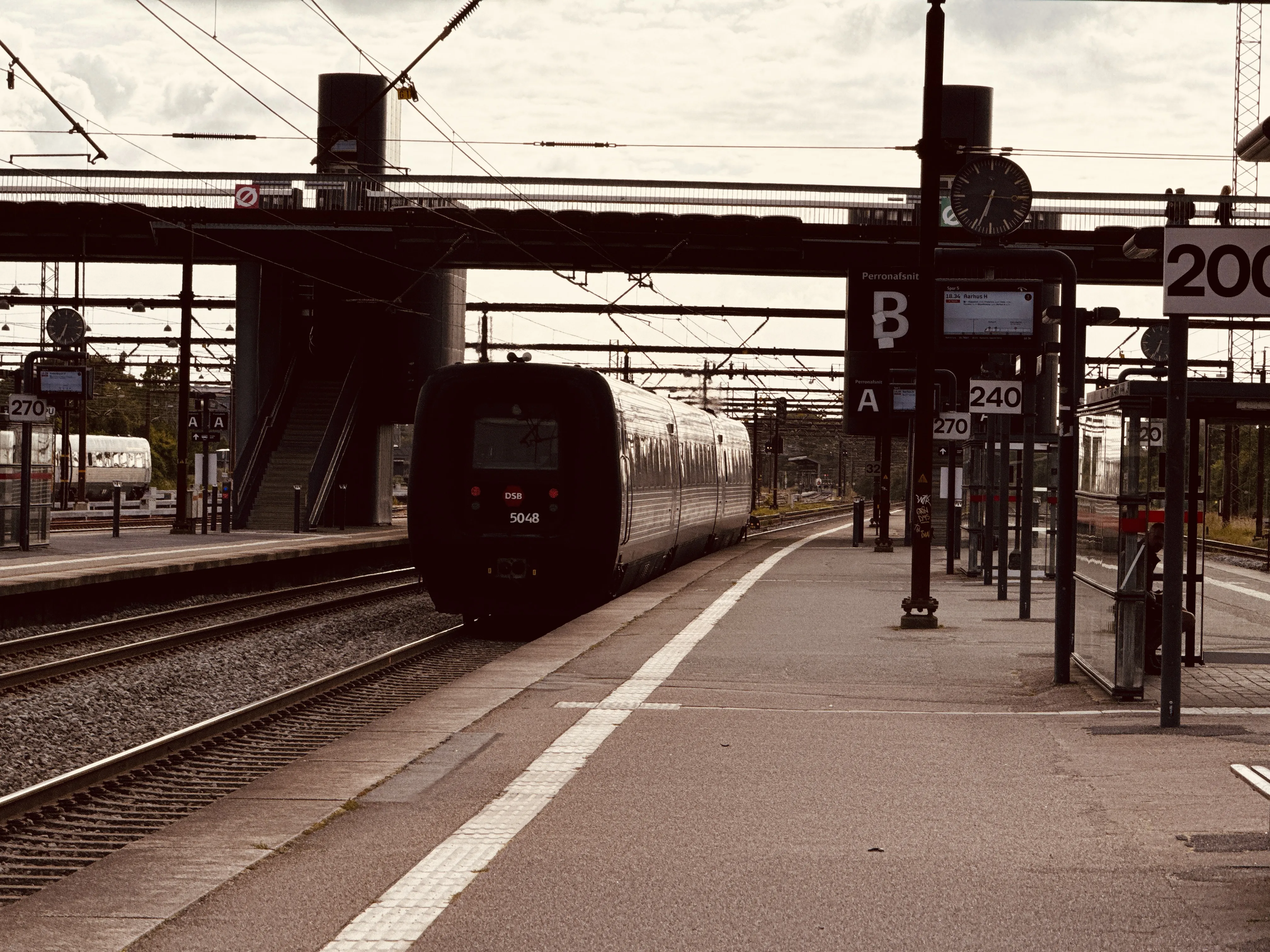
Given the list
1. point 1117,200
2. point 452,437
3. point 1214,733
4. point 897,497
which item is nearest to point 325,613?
point 452,437

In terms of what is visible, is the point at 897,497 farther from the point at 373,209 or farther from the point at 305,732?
the point at 305,732

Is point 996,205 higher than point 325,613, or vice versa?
point 996,205

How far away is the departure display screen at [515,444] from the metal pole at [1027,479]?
195 inches

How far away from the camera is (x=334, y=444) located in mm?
40406

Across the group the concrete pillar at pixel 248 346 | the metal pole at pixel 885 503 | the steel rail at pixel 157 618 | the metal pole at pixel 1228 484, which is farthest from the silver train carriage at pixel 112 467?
the steel rail at pixel 157 618

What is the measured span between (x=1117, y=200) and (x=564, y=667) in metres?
31.2

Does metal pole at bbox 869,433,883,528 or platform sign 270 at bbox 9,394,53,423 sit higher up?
platform sign 270 at bbox 9,394,53,423

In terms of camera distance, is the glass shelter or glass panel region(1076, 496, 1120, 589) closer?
the glass shelter

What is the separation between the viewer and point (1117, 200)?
39.7 meters

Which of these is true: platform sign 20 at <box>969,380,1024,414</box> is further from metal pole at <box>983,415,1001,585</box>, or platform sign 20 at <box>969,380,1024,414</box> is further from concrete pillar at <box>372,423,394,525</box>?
concrete pillar at <box>372,423,394,525</box>

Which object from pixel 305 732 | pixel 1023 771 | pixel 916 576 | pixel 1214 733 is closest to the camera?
pixel 1023 771

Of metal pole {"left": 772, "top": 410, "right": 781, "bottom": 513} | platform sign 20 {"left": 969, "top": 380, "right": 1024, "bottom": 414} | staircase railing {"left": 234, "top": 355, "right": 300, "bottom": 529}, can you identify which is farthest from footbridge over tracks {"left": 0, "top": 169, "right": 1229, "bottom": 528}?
platform sign 20 {"left": 969, "top": 380, "right": 1024, "bottom": 414}

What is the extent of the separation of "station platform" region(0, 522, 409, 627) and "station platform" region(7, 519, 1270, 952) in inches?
421

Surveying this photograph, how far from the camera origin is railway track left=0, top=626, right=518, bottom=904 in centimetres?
737
